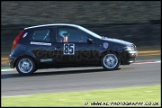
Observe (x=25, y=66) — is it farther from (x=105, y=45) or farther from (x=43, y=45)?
(x=105, y=45)

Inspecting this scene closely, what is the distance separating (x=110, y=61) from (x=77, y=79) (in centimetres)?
175

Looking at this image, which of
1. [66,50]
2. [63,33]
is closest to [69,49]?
[66,50]

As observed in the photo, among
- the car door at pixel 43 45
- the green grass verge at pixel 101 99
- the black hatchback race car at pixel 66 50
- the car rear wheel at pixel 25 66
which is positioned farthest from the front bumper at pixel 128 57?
the green grass verge at pixel 101 99

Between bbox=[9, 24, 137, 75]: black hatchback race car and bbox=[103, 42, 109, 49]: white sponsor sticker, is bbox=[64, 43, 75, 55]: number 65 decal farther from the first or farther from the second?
bbox=[103, 42, 109, 49]: white sponsor sticker

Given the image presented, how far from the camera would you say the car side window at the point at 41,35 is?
48.5ft

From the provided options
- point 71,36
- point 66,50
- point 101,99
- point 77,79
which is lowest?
point 101,99

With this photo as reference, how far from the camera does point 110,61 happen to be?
1465 centimetres

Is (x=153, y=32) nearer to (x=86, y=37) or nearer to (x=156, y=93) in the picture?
(x=86, y=37)

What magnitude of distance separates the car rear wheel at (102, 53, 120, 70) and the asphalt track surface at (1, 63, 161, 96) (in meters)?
0.20

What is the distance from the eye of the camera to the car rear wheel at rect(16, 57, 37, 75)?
1483 cm

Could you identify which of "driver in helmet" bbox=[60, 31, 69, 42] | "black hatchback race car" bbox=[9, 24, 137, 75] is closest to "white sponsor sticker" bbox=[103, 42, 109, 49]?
"black hatchback race car" bbox=[9, 24, 137, 75]

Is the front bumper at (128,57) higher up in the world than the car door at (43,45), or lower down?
lower down

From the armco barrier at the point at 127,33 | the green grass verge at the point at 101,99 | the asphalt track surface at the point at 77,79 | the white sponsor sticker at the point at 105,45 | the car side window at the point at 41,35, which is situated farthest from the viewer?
the armco barrier at the point at 127,33

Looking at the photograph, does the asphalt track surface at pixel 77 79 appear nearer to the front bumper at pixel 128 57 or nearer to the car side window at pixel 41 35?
the front bumper at pixel 128 57
